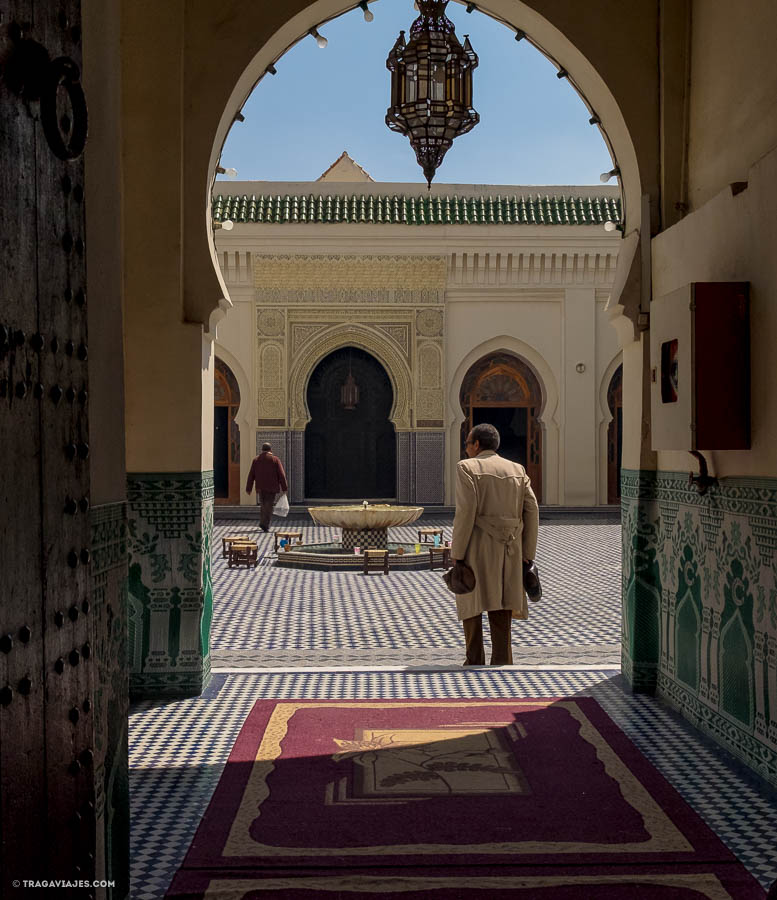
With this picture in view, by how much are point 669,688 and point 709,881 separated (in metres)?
1.22

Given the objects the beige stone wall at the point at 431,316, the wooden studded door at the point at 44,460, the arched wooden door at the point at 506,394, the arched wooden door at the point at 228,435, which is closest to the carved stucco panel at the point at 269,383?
the beige stone wall at the point at 431,316

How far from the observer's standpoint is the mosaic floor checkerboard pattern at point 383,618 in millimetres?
3953

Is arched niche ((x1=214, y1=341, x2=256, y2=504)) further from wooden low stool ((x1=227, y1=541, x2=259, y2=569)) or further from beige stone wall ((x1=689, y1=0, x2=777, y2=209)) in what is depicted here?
beige stone wall ((x1=689, y1=0, x2=777, y2=209))

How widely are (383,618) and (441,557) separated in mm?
2129

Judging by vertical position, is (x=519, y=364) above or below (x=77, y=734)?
above

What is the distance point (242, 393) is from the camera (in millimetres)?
11195

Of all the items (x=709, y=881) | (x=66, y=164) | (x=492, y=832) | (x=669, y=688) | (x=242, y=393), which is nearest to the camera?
(x=66, y=164)

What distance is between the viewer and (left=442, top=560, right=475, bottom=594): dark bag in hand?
3320 mm

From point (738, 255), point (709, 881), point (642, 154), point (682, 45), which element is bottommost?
point (709, 881)

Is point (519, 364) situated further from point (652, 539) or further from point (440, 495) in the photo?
point (652, 539)

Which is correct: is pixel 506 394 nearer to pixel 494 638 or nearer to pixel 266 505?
pixel 266 505

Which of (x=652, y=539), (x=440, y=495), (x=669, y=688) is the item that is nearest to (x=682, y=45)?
(x=652, y=539)

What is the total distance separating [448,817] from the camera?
205 centimetres

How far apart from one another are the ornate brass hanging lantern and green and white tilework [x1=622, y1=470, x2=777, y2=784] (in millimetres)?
1284
